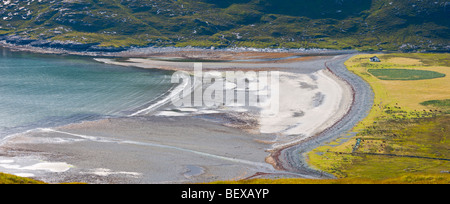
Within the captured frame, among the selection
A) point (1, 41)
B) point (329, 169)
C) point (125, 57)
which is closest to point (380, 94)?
point (329, 169)

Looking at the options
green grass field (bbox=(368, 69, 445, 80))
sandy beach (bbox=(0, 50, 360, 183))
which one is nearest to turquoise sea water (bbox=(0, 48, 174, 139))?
sandy beach (bbox=(0, 50, 360, 183))

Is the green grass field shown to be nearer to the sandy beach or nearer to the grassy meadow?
the grassy meadow

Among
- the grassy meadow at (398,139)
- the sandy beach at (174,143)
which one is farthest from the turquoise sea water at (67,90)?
the grassy meadow at (398,139)

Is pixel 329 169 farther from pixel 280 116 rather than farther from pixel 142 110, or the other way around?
pixel 142 110

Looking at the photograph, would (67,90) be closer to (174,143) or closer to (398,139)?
(174,143)

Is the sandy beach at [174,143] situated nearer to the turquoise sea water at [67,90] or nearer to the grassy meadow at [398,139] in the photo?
the turquoise sea water at [67,90]

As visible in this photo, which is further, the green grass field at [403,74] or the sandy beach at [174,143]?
the green grass field at [403,74]
